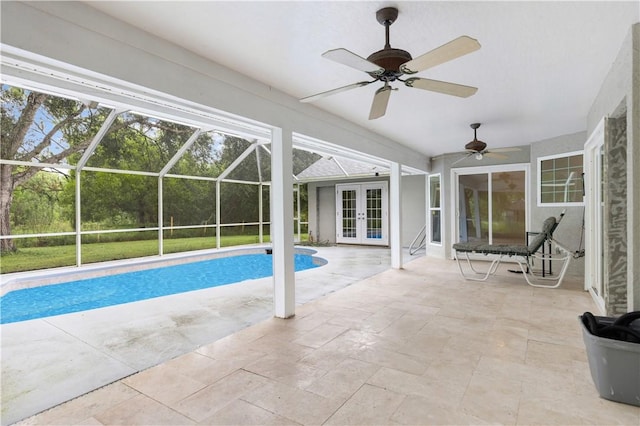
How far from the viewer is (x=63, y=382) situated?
2432 mm

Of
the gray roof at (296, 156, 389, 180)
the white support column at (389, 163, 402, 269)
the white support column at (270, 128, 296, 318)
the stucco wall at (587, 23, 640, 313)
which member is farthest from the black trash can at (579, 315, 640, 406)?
the gray roof at (296, 156, 389, 180)

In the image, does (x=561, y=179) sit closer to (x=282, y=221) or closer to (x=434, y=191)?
(x=434, y=191)

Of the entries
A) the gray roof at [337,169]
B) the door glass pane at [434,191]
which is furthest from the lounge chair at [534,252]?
the gray roof at [337,169]

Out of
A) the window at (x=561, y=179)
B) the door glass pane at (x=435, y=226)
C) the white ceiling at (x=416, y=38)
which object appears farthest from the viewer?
the door glass pane at (x=435, y=226)

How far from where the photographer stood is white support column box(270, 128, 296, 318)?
150 inches

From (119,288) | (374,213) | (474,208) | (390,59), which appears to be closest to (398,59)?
(390,59)

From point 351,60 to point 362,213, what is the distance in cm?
870

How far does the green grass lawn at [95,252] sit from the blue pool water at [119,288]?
263 cm

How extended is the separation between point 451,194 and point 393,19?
21.5 feet

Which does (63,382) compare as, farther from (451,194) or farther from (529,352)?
(451,194)

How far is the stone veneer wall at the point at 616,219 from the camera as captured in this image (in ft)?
10.7

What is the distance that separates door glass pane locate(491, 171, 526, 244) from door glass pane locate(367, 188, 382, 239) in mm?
3523

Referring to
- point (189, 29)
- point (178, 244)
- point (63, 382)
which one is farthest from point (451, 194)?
point (178, 244)

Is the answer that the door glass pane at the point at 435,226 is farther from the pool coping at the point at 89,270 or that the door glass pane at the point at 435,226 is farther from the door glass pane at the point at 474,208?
the pool coping at the point at 89,270
